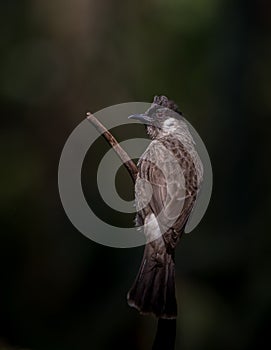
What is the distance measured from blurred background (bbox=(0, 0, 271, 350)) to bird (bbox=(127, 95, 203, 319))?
3.82 m

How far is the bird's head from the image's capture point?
365cm

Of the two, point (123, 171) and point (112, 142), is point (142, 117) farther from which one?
point (123, 171)

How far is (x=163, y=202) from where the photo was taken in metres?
3.38

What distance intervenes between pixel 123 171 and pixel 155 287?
213 inches

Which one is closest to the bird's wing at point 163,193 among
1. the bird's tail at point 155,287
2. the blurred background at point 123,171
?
the bird's tail at point 155,287

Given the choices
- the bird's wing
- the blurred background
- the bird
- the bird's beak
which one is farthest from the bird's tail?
the blurred background

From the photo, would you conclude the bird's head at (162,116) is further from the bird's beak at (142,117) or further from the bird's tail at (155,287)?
the bird's tail at (155,287)

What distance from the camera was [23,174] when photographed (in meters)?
9.05

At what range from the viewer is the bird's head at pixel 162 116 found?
365cm

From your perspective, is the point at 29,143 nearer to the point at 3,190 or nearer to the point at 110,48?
the point at 3,190

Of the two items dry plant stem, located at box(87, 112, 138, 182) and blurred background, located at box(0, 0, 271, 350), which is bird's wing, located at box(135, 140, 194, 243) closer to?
dry plant stem, located at box(87, 112, 138, 182)

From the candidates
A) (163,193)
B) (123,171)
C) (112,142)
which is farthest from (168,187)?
(123,171)

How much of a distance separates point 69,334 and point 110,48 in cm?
414

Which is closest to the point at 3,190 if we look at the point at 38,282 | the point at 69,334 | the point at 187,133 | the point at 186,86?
the point at 38,282
